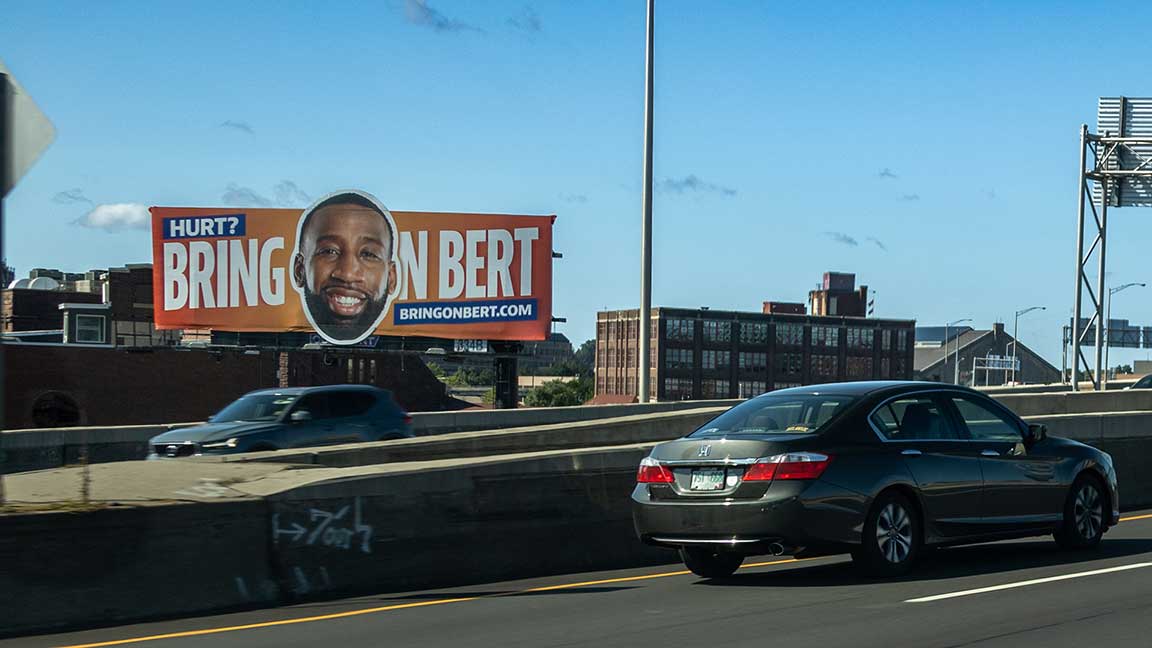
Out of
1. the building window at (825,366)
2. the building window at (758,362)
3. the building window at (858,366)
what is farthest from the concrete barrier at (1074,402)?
the building window at (858,366)

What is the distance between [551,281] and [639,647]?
53572 millimetres

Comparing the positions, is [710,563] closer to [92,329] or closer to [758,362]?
[92,329]

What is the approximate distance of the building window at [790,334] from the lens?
519 feet

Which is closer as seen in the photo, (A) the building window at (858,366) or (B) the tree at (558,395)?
(B) the tree at (558,395)

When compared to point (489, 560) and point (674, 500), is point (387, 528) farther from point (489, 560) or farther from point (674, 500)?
point (674, 500)

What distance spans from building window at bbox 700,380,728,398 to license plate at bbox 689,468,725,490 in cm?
14373

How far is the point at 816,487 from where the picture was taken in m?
11.0

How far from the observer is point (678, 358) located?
153500mm

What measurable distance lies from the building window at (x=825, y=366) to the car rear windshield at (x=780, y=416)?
150094 millimetres

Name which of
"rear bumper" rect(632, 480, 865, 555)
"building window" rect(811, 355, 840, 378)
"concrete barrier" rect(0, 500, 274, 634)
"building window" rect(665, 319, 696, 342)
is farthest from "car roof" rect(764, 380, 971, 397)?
"building window" rect(811, 355, 840, 378)

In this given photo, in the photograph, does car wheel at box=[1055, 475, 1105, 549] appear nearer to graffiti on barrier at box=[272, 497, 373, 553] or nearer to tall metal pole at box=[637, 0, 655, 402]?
graffiti on barrier at box=[272, 497, 373, 553]

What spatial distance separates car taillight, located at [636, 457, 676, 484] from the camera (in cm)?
1157

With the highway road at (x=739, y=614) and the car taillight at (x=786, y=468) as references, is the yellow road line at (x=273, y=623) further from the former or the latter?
the car taillight at (x=786, y=468)

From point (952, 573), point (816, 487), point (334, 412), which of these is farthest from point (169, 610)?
point (334, 412)
